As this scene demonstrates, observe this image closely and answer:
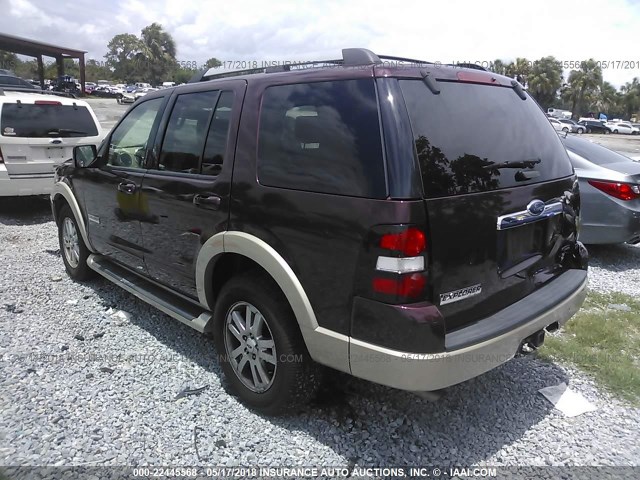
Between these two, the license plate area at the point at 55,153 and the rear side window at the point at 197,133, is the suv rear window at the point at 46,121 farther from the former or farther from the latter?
the rear side window at the point at 197,133

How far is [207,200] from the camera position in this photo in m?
3.02

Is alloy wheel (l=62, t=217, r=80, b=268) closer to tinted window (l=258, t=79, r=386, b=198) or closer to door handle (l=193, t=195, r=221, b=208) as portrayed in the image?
door handle (l=193, t=195, r=221, b=208)

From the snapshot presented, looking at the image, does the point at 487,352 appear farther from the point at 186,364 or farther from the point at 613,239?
the point at 613,239

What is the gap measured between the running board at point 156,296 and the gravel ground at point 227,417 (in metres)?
0.39

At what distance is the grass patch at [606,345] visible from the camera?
3.45 meters

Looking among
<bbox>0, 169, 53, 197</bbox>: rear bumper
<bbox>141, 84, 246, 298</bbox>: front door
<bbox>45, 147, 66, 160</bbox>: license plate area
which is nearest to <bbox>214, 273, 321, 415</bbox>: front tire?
<bbox>141, 84, 246, 298</bbox>: front door

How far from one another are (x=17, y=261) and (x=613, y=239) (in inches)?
273

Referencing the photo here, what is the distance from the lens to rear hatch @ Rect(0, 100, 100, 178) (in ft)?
22.7

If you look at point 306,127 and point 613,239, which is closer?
point 306,127

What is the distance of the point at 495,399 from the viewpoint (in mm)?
3186

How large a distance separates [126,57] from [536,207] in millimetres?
96491

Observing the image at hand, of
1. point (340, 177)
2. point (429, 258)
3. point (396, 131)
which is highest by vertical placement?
point (396, 131)

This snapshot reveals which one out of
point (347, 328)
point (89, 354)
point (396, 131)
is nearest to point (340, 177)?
point (396, 131)

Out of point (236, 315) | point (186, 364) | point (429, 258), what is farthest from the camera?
point (186, 364)
